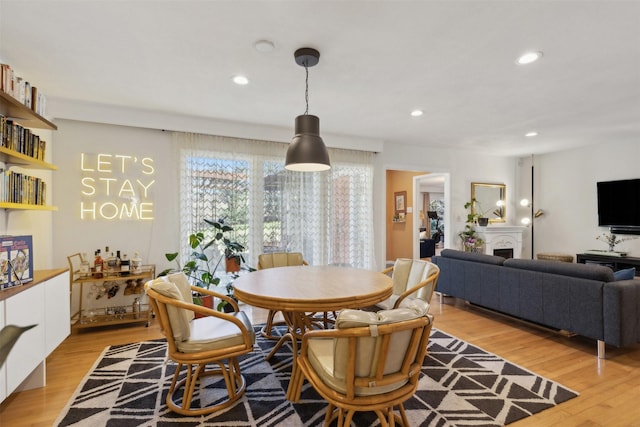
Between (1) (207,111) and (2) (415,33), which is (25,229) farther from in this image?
(2) (415,33)

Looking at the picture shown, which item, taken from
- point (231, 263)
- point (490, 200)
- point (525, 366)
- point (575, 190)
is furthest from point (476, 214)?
point (231, 263)

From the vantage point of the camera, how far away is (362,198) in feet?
16.8

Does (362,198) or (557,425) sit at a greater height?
(362,198)

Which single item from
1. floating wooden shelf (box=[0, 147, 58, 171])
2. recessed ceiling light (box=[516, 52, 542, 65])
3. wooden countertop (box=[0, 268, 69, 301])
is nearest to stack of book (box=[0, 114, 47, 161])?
floating wooden shelf (box=[0, 147, 58, 171])

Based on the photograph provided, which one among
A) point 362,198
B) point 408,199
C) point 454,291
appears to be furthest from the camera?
point 408,199

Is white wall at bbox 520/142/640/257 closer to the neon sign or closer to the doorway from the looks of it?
the doorway

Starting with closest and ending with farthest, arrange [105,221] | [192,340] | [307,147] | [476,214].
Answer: [192,340] → [307,147] → [105,221] → [476,214]

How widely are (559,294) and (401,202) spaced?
15.9 feet

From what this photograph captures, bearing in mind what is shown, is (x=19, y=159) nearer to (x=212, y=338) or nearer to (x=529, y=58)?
(x=212, y=338)

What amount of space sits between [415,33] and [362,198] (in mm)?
3093

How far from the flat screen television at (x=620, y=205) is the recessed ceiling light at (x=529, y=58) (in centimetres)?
401

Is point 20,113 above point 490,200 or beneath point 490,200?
above

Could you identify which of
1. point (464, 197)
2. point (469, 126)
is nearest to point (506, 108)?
point (469, 126)

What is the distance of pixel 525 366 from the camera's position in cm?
259
